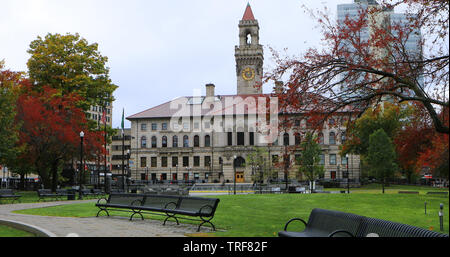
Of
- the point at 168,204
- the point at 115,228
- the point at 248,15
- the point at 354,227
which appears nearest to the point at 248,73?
the point at 248,15

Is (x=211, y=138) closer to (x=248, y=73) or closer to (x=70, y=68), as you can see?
(x=248, y=73)

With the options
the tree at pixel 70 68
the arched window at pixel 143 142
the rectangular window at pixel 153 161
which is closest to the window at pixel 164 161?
the rectangular window at pixel 153 161

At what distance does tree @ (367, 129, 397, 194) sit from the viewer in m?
50.5

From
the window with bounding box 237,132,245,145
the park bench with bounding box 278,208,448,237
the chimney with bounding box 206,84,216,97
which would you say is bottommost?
the park bench with bounding box 278,208,448,237

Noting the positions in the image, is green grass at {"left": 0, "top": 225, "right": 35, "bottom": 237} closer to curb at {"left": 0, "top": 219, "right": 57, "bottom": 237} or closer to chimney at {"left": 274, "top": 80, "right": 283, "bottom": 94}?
curb at {"left": 0, "top": 219, "right": 57, "bottom": 237}

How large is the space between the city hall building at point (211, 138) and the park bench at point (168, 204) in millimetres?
57780

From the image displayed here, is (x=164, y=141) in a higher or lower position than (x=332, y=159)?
higher

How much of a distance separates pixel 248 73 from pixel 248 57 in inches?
128

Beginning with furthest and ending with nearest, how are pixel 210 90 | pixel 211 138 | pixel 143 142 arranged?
pixel 143 142, pixel 210 90, pixel 211 138

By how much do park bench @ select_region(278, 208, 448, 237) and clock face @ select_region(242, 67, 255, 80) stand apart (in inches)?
3018

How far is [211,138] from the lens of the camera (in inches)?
3098

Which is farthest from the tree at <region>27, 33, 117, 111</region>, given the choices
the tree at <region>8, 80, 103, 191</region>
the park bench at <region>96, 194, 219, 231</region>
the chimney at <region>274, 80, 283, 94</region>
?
the chimney at <region>274, 80, 283, 94</region>

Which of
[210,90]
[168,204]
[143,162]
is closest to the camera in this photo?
[168,204]
